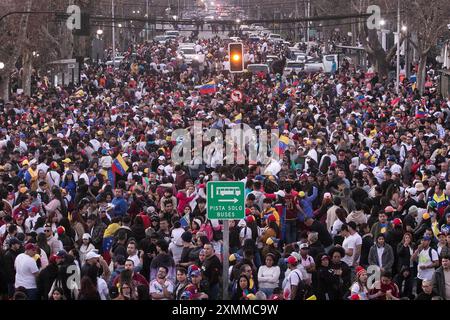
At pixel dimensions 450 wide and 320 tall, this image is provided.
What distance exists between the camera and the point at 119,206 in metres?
18.7

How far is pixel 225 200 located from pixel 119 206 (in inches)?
198

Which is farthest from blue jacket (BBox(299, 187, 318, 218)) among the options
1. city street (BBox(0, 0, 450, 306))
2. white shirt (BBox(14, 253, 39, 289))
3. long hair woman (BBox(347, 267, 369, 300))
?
white shirt (BBox(14, 253, 39, 289))

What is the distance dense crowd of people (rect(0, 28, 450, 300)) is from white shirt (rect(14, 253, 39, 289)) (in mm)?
12

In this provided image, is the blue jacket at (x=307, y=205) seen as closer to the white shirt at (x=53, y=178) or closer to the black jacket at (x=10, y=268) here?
the white shirt at (x=53, y=178)

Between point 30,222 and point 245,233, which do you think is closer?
point 245,233

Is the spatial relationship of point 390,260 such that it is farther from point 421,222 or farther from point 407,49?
point 407,49

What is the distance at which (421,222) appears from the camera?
56.3 ft

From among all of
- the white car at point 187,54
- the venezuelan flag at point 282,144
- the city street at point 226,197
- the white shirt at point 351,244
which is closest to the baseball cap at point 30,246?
the city street at point 226,197

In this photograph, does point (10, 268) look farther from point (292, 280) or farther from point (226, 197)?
point (292, 280)

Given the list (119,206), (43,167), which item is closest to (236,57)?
(43,167)

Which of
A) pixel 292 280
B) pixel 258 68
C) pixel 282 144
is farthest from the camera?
pixel 258 68

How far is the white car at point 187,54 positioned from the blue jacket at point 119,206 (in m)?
43.7

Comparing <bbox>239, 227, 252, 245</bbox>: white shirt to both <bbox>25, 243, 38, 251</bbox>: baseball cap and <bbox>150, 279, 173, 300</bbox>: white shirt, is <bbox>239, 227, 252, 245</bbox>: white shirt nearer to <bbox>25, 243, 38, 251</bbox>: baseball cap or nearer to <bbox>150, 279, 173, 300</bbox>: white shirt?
<bbox>150, 279, 173, 300</bbox>: white shirt
